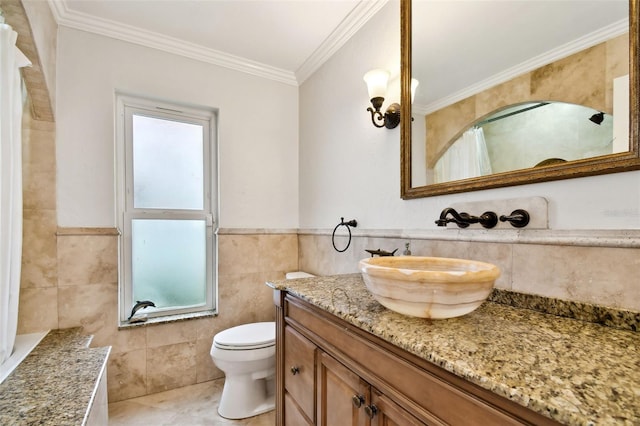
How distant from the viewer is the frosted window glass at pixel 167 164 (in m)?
2.08

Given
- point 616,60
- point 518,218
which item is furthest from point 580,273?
point 616,60

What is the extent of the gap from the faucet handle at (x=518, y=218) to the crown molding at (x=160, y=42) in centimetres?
213

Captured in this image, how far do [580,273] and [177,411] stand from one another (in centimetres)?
219

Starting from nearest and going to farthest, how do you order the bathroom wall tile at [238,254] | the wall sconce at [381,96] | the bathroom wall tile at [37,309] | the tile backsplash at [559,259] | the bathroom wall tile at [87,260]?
1. the tile backsplash at [559,259]
2. the wall sconce at [381,96]
3. the bathroom wall tile at [37,309]
4. the bathroom wall tile at [87,260]
5. the bathroom wall tile at [238,254]

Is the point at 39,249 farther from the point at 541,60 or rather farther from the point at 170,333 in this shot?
the point at 541,60

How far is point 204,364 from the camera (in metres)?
2.16

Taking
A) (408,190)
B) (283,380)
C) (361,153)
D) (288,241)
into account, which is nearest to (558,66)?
(408,190)

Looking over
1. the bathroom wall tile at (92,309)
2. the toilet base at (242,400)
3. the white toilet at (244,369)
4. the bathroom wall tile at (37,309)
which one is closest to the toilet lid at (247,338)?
the white toilet at (244,369)

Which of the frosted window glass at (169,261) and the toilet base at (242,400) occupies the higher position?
the frosted window glass at (169,261)

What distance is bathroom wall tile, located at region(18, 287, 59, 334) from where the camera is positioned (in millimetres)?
1686

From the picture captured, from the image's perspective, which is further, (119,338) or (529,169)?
(119,338)

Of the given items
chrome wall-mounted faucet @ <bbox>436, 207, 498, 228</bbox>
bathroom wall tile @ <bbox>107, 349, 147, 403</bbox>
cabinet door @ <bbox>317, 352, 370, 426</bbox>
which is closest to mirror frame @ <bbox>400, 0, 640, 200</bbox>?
chrome wall-mounted faucet @ <bbox>436, 207, 498, 228</bbox>

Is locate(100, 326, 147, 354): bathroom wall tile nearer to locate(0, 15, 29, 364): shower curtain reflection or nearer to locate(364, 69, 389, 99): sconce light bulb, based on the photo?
locate(0, 15, 29, 364): shower curtain reflection

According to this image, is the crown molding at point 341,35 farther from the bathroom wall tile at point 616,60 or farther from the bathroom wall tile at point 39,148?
the bathroom wall tile at point 39,148
